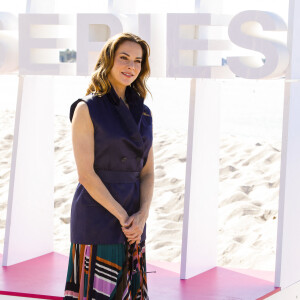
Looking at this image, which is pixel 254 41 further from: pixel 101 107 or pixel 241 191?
pixel 241 191

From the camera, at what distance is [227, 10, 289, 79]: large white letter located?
13.0ft

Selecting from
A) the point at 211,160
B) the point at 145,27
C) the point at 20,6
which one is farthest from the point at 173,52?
the point at 20,6

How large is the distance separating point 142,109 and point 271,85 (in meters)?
21.2

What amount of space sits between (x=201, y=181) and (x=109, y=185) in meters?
1.61

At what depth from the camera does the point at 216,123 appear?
452 cm

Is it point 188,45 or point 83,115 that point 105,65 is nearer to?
point 83,115

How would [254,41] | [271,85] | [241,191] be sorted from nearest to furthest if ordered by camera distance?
1. [254,41]
2. [241,191]
3. [271,85]

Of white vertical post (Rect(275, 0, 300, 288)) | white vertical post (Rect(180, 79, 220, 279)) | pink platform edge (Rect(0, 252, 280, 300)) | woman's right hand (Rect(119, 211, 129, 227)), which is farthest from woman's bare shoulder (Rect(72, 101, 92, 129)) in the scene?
white vertical post (Rect(275, 0, 300, 288))

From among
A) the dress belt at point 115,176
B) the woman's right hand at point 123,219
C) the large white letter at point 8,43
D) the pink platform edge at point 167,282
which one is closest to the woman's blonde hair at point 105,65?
the dress belt at point 115,176

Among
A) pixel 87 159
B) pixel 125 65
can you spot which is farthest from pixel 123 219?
pixel 125 65

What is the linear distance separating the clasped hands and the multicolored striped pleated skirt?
41mm

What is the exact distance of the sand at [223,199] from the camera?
5578 mm

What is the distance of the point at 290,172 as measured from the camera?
4.20 m

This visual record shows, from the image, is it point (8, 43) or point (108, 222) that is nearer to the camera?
point (108, 222)
